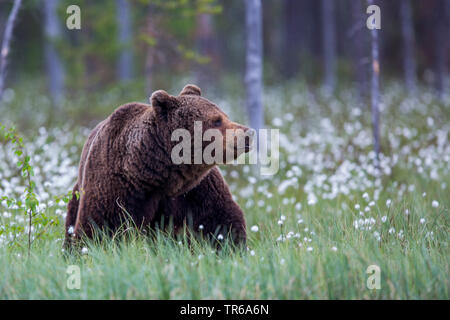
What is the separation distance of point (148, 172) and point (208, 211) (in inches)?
26.1

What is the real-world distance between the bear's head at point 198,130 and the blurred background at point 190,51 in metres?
4.35

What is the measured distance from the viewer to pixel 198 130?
4043 millimetres

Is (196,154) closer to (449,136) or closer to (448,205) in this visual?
(448,205)

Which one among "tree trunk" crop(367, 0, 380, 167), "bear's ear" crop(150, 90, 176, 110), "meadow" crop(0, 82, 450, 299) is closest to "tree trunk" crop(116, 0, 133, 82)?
"tree trunk" crop(367, 0, 380, 167)

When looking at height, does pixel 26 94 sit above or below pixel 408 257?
above

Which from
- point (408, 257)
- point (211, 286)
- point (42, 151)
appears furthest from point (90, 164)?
point (42, 151)

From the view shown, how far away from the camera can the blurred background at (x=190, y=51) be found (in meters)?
13.6

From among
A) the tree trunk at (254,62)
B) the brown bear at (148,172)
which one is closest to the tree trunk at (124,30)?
the tree trunk at (254,62)

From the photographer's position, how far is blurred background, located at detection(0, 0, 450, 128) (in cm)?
1365

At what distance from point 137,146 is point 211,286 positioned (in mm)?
1451

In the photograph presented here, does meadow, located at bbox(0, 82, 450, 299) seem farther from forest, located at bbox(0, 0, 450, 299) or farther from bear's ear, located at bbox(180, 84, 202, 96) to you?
bear's ear, located at bbox(180, 84, 202, 96)

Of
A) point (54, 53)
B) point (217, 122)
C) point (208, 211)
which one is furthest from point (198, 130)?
point (54, 53)

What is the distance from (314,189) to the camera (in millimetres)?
7098

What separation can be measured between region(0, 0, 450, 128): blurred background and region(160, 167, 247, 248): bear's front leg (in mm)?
4316
